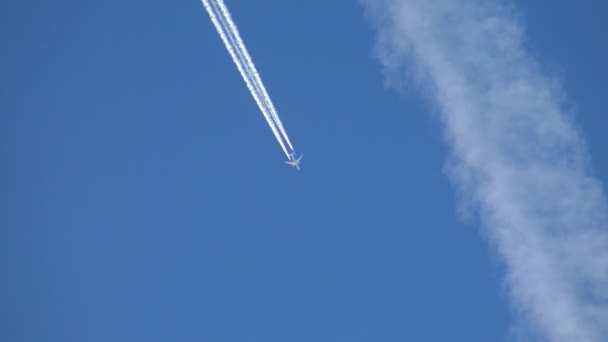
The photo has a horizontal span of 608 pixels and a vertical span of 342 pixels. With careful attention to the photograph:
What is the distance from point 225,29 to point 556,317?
2266cm

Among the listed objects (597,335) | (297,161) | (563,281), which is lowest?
(597,335)

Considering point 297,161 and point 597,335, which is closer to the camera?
point 597,335

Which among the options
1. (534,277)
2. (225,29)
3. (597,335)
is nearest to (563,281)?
(534,277)

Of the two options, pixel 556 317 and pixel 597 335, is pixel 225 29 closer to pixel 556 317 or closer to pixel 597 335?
pixel 556 317

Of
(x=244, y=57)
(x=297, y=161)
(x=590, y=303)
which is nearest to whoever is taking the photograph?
(x=590, y=303)

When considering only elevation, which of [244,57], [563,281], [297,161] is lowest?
[563,281]

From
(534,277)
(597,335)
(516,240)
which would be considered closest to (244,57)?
(516,240)

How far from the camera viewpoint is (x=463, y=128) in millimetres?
28406

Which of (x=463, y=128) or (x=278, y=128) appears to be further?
(x=278, y=128)

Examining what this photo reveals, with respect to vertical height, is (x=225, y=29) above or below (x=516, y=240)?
above

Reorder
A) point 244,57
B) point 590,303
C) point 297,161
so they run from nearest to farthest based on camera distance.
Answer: point 590,303, point 244,57, point 297,161

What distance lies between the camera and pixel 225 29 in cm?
2931

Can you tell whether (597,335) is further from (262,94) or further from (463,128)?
(262,94)

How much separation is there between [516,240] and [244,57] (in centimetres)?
1720
